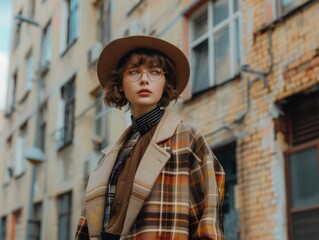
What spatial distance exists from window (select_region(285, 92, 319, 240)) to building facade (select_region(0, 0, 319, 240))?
12 millimetres

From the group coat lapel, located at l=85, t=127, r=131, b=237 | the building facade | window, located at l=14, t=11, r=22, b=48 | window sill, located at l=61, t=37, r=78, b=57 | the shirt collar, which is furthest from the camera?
window, located at l=14, t=11, r=22, b=48

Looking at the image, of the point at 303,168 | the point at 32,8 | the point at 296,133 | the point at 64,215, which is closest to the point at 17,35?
the point at 32,8

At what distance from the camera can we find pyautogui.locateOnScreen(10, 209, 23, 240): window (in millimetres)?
20138

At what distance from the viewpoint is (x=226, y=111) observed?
344 inches

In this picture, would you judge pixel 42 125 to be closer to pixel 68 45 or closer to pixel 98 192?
pixel 68 45

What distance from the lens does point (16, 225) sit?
2075 centimetres

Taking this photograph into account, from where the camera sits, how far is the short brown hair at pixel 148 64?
2.99 meters

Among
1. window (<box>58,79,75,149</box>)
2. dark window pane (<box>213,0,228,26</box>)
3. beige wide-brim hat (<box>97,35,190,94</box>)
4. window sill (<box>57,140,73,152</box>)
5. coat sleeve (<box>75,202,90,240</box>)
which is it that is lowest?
coat sleeve (<box>75,202,90,240</box>)

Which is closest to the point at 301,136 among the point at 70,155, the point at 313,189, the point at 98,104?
the point at 313,189

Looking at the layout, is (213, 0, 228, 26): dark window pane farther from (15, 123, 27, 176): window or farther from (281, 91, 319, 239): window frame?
(15, 123, 27, 176): window

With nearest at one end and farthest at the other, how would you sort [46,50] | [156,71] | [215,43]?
[156,71] < [215,43] < [46,50]

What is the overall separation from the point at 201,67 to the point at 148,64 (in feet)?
23.2

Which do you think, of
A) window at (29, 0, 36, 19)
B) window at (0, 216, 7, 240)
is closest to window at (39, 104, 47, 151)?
window at (0, 216, 7, 240)

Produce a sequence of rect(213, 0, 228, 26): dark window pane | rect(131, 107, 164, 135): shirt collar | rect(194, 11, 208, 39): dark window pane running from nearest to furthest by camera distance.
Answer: rect(131, 107, 164, 135): shirt collar, rect(213, 0, 228, 26): dark window pane, rect(194, 11, 208, 39): dark window pane
